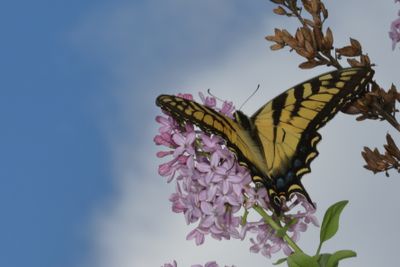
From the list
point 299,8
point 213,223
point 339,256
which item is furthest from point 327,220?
point 299,8

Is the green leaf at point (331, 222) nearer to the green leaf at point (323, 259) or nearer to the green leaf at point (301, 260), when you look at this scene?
the green leaf at point (323, 259)

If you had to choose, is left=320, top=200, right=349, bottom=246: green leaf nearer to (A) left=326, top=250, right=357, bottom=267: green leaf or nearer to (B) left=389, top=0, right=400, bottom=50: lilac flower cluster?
(A) left=326, top=250, right=357, bottom=267: green leaf

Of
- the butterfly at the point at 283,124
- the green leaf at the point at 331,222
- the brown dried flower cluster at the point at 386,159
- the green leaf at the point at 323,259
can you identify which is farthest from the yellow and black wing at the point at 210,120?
the brown dried flower cluster at the point at 386,159

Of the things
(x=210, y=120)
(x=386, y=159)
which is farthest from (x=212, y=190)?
(x=386, y=159)

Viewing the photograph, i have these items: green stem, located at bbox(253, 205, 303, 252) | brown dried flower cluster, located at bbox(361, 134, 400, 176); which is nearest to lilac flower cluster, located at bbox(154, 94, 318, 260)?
green stem, located at bbox(253, 205, 303, 252)

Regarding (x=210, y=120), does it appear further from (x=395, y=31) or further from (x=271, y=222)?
(x=395, y=31)

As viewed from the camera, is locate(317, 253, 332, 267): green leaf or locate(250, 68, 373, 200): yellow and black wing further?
locate(250, 68, 373, 200): yellow and black wing
